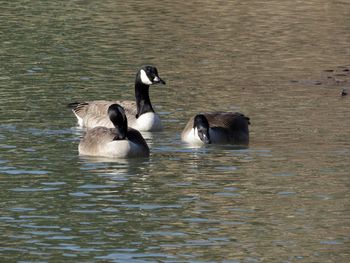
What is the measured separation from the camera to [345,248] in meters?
16.0

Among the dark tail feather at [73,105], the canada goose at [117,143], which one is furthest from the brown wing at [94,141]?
the dark tail feather at [73,105]

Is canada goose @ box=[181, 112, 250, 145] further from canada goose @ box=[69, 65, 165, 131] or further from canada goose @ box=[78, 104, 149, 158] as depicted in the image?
canada goose @ box=[69, 65, 165, 131]

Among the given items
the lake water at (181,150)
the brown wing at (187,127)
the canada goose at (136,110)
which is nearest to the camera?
the lake water at (181,150)

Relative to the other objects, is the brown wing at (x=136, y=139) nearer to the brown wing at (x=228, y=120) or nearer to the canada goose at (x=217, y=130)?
the canada goose at (x=217, y=130)

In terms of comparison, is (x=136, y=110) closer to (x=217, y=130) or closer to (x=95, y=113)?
(x=95, y=113)

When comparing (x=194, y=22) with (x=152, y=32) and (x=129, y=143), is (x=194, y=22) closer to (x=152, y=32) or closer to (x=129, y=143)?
(x=152, y=32)

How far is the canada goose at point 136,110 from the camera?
2616 cm

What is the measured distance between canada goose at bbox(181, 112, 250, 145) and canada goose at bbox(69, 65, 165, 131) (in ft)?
4.70

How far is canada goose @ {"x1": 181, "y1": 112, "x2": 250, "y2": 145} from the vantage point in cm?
2406

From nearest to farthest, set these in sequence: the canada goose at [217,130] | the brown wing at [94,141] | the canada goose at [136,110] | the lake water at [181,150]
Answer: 1. the lake water at [181,150]
2. the brown wing at [94,141]
3. the canada goose at [217,130]
4. the canada goose at [136,110]

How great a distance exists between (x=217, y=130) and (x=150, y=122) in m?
1.81

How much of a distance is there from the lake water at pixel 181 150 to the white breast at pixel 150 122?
0.71 feet

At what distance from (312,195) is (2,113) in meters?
9.59

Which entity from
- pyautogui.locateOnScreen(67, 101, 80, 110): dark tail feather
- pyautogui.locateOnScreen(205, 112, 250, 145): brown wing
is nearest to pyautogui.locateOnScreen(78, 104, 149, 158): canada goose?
pyautogui.locateOnScreen(205, 112, 250, 145): brown wing
